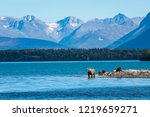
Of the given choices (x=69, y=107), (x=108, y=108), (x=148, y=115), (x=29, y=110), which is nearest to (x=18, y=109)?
(x=29, y=110)

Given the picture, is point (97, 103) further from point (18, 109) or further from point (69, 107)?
point (18, 109)

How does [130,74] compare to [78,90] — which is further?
[130,74]

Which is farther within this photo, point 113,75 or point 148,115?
point 113,75

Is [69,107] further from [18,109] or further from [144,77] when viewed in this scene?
[144,77]

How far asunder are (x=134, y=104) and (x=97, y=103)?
5.57 feet

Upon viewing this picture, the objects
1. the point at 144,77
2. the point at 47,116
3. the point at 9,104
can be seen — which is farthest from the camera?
the point at 144,77

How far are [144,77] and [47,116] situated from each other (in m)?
69.5

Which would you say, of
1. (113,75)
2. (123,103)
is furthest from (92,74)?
(123,103)

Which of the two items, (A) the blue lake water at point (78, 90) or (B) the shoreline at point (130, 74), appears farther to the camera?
(B) the shoreline at point (130, 74)

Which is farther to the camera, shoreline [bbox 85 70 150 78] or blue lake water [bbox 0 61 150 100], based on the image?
shoreline [bbox 85 70 150 78]

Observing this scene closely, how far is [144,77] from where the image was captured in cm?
9219

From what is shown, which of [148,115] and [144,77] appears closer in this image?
[148,115]

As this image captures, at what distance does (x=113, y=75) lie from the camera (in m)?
95.2

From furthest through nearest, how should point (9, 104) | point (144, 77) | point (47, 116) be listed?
point (144, 77), point (9, 104), point (47, 116)
